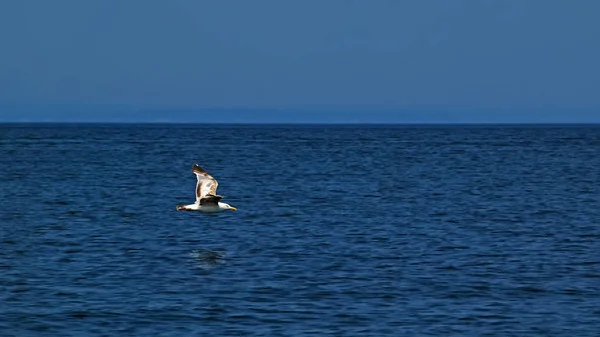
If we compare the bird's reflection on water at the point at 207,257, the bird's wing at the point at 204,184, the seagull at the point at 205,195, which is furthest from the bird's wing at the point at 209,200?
the bird's reflection on water at the point at 207,257

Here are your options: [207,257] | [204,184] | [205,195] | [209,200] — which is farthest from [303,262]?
[204,184]

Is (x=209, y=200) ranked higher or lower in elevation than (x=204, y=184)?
lower

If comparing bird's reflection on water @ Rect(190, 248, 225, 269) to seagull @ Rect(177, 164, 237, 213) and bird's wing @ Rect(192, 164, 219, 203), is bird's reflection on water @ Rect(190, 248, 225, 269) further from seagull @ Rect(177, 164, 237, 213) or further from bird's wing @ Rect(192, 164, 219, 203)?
bird's wing @ Rect(192, 164, 219, 203)

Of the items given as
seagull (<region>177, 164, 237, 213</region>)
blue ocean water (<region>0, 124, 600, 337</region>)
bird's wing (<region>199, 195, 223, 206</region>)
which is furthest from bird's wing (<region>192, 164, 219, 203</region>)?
blue ocean water (<region>0, 124, 600, 337</region>)

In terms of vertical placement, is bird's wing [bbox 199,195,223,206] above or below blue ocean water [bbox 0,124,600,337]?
above

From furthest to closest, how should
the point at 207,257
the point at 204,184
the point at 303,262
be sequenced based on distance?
1. the point at 204,184
2. the point at 207,257
3. the point at 303,262

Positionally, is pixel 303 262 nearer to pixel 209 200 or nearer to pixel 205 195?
pixel 209 200

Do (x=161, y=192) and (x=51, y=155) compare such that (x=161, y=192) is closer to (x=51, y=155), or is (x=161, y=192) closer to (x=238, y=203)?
(x=238, y=203)

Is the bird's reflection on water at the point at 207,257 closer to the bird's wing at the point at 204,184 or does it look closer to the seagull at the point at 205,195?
the seagull at the point at 205,195

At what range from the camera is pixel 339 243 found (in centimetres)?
3334

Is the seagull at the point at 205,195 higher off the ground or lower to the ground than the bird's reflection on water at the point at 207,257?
higher

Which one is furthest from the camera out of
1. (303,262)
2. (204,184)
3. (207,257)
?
(204,184)

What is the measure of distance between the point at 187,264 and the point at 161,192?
2824 cm

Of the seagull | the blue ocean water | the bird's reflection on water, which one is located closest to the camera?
the blue ocean water
